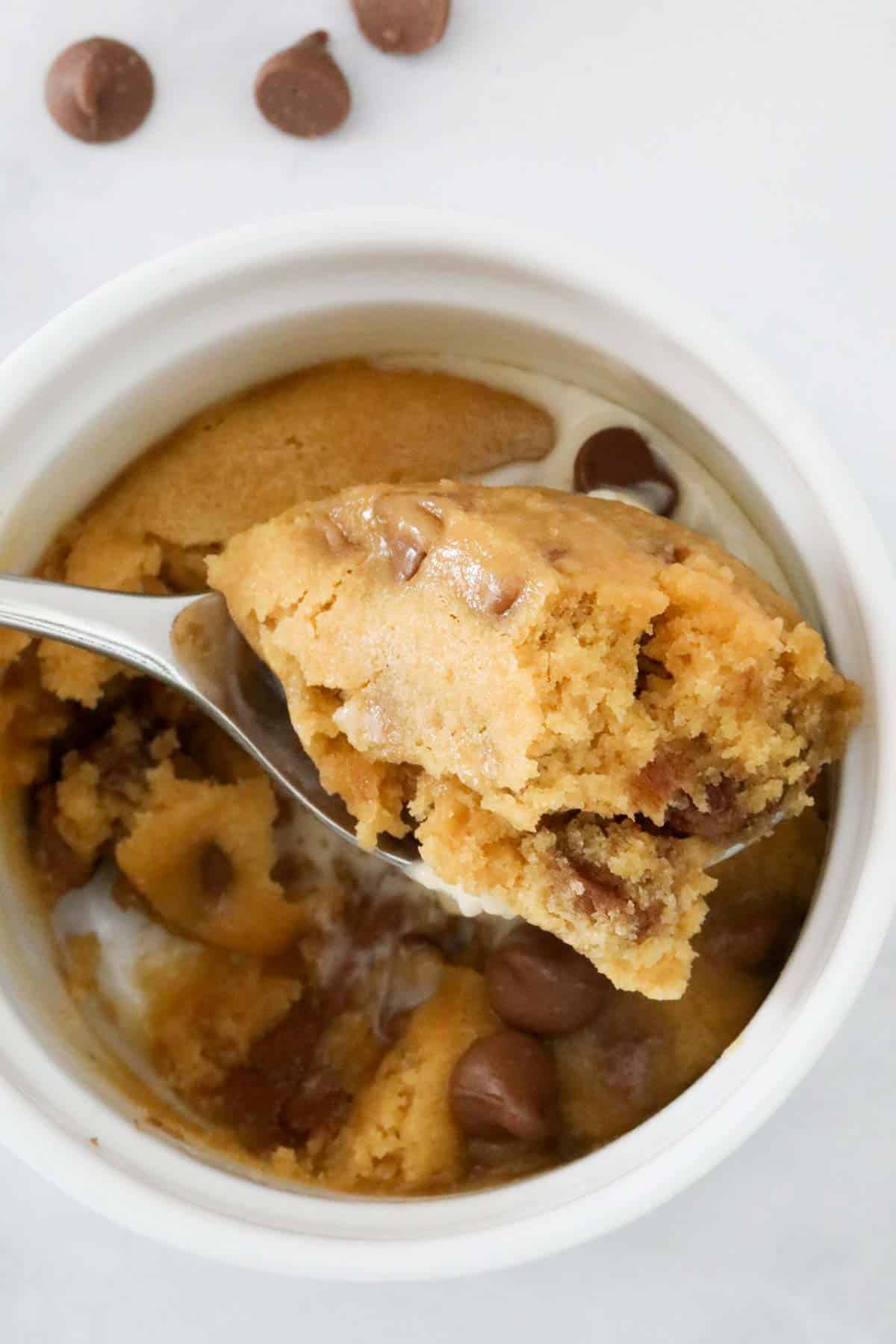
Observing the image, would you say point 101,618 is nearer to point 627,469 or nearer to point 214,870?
point 214,870

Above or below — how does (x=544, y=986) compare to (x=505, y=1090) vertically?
above

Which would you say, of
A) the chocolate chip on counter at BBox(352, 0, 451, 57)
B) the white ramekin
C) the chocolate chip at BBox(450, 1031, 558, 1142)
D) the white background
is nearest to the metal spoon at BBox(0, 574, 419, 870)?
the white ramekin

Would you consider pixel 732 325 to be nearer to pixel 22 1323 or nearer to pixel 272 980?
pixel 272 980

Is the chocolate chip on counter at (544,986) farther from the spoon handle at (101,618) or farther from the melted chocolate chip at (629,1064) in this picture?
the spoon handle at (101,618)

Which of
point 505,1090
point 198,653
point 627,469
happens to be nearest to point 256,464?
point 198,653

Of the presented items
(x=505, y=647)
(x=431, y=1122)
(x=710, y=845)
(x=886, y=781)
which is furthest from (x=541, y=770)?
(x=431, y=1122)

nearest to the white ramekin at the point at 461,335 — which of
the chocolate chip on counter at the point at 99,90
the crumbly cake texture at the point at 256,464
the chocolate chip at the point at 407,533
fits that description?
the crumbly cake texture at the point at 256,464
